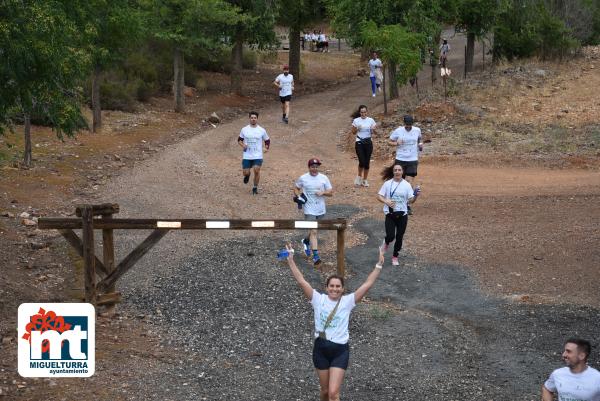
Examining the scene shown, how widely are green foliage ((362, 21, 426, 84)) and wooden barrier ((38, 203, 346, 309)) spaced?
16.4 meters

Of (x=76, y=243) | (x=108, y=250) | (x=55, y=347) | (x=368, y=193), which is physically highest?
(x=76, y=243)

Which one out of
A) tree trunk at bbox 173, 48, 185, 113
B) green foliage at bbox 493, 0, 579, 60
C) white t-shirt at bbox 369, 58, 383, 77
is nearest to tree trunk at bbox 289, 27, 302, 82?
white t-shirt at bbox 369, 58, 383, 77

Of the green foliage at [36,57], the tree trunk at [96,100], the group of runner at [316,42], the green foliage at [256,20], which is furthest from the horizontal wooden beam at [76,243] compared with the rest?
the group of runner at [316,42]

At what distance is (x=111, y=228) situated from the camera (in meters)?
12.0

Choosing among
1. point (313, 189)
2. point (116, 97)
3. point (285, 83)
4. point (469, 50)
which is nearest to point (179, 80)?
point (116, 97)

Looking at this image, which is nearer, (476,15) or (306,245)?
(306,245)

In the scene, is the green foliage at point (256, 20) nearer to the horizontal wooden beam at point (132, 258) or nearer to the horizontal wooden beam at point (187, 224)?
the horizontal wooden beam at point (132, 258)

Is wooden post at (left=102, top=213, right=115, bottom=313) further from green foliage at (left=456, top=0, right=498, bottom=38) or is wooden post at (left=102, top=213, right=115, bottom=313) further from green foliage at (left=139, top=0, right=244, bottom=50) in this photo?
green foliage at (left=456, top=0, right=498, bottom=38)

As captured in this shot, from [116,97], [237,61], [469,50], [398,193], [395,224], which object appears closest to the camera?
[398,193]

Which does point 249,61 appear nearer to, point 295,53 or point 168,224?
point 295,53

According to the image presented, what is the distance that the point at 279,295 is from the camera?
13.3 meters

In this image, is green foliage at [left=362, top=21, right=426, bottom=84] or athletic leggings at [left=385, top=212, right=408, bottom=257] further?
green foliage at [left=362, top=21, right=426, bottom=84]

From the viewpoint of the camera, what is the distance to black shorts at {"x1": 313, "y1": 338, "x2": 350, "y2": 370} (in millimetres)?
8664

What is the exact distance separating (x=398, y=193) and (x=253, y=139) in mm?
5606
